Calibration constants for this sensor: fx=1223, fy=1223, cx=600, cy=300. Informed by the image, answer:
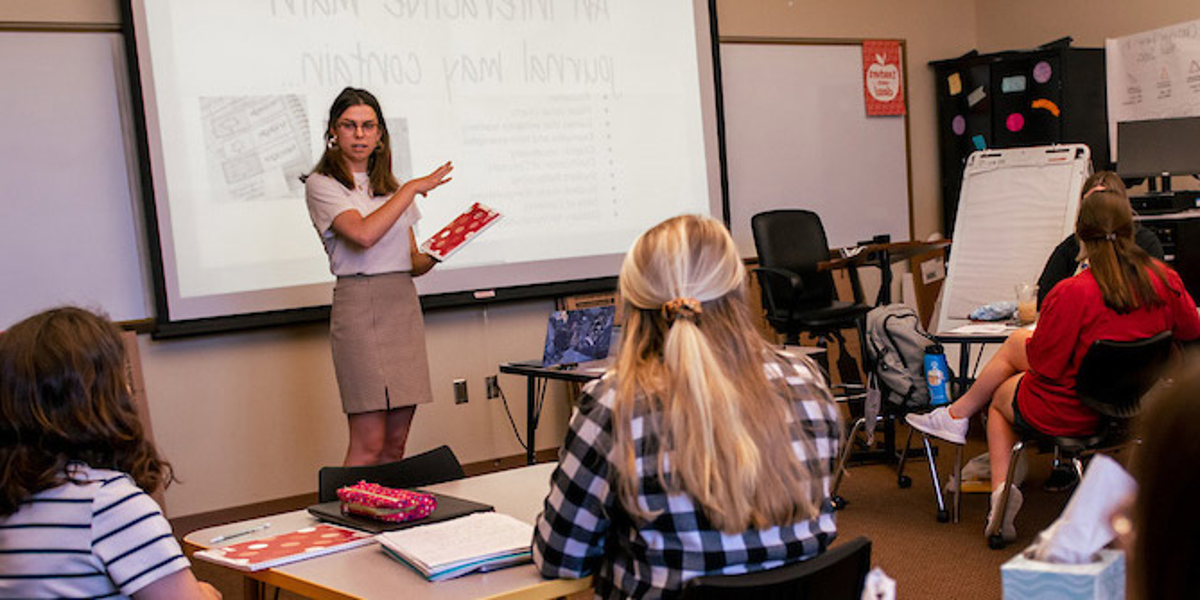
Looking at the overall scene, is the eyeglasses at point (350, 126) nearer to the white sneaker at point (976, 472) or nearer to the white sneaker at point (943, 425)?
the white sneaker at point (943, 425)

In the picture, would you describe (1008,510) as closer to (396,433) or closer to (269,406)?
(396,433)

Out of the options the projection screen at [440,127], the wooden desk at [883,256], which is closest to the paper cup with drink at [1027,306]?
the wooden desk at [883,256]

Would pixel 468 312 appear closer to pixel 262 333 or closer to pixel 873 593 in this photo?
pixel 262 333

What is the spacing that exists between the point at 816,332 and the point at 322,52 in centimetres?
261

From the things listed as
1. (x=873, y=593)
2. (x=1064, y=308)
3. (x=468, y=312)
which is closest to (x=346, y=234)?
(x=468, y=312)

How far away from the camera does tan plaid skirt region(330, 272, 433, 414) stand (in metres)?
4.09

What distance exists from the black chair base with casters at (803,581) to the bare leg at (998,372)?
103 inches

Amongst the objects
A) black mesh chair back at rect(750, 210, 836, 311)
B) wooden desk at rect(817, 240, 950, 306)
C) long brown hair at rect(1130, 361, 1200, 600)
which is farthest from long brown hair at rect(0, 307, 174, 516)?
black mesh chair back at rect(750, 210, 836, 311)

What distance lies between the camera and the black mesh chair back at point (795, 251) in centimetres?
607

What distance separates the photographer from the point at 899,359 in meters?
4.68

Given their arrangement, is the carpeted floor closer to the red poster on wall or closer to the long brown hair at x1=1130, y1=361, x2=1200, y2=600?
the red poster on wall

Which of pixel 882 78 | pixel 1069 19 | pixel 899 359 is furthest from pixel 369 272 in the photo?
pixel 1069 19

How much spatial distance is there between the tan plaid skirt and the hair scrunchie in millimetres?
2387

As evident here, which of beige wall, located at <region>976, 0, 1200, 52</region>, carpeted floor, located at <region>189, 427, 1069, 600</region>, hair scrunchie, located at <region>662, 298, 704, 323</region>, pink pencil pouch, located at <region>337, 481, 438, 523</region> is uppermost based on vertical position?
beige wall, located at <region>976, 0, 1200, 52</region>
